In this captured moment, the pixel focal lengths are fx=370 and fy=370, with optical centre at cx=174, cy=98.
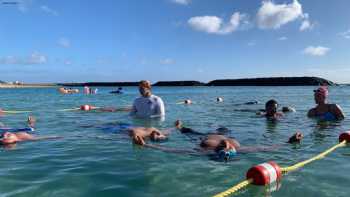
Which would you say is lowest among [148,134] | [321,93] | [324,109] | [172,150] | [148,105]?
[172,150]

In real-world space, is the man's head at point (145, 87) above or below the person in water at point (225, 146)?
above

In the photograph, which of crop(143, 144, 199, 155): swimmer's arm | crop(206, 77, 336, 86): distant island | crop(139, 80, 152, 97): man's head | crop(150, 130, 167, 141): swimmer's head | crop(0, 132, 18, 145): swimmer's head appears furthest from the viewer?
crop(206, 77, 336, 86): distant island

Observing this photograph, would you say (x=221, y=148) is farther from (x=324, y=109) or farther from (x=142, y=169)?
(x=324, y=109)

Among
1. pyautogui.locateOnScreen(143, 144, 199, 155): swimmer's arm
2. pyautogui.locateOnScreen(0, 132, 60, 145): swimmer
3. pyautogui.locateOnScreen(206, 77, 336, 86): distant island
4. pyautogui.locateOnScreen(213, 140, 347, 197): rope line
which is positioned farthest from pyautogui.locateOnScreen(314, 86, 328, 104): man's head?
pyautogui.locateOnScreen(206, 77, 336, 86): distant island

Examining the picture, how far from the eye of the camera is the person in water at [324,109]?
13.0 metres

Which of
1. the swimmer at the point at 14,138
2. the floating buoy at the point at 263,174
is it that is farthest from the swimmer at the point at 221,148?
the swimmer at the point at 14,138

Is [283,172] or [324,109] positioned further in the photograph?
[324,109]

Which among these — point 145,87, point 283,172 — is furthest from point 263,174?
point 145,87

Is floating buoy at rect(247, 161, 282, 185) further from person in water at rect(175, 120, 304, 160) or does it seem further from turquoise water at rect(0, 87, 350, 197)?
person in water at rect(175, 120, 304, 160)

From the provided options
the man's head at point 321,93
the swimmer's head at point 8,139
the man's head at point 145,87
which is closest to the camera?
the swimmer's head at point 8,139

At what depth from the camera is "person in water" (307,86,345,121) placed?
1298 centimetres

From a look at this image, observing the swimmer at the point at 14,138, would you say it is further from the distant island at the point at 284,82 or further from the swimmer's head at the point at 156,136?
the distant island at the point at 284,82

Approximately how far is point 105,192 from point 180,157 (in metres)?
2.29

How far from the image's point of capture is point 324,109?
1346 centimetres
